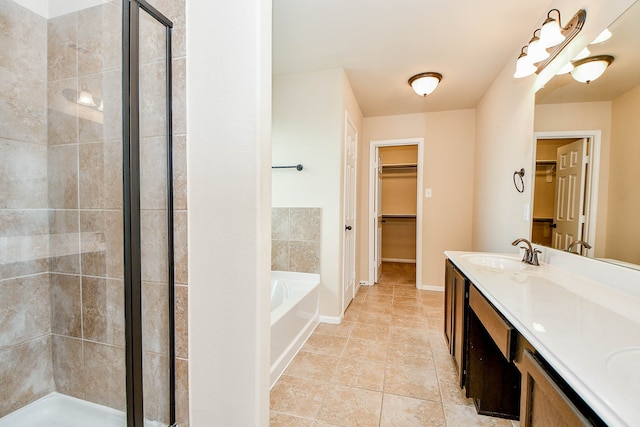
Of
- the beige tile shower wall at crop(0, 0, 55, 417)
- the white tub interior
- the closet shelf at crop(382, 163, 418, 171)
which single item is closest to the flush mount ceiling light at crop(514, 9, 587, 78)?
the white tub interior

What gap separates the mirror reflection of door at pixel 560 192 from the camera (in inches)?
56.1

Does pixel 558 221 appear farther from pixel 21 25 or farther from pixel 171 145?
pixel 21 25

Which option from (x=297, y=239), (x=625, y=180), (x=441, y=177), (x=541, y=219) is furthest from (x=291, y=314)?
(x=441, y=177)

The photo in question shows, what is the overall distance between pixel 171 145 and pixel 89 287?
29.3 inches

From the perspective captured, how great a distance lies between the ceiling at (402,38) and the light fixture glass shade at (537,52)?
0.95 ft

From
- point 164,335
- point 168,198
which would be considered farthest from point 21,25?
point 164,335

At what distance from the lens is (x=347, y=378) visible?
6.10 feet

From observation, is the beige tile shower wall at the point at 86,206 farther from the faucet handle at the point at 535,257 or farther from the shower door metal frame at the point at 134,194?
the faucet handle at the point at 535,257

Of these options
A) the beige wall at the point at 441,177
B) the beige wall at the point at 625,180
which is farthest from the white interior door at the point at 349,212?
the beige wall at the point at 625,180

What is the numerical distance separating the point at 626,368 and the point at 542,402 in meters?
0.22

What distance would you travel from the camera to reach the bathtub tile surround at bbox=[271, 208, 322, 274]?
2.78 meters

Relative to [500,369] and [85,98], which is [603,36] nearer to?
[500,369]

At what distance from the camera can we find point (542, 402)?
73 cm

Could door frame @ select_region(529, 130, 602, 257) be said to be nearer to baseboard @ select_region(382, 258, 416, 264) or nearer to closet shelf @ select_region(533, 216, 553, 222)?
closet shelf @ select_region(533, 216, 553, 222)
